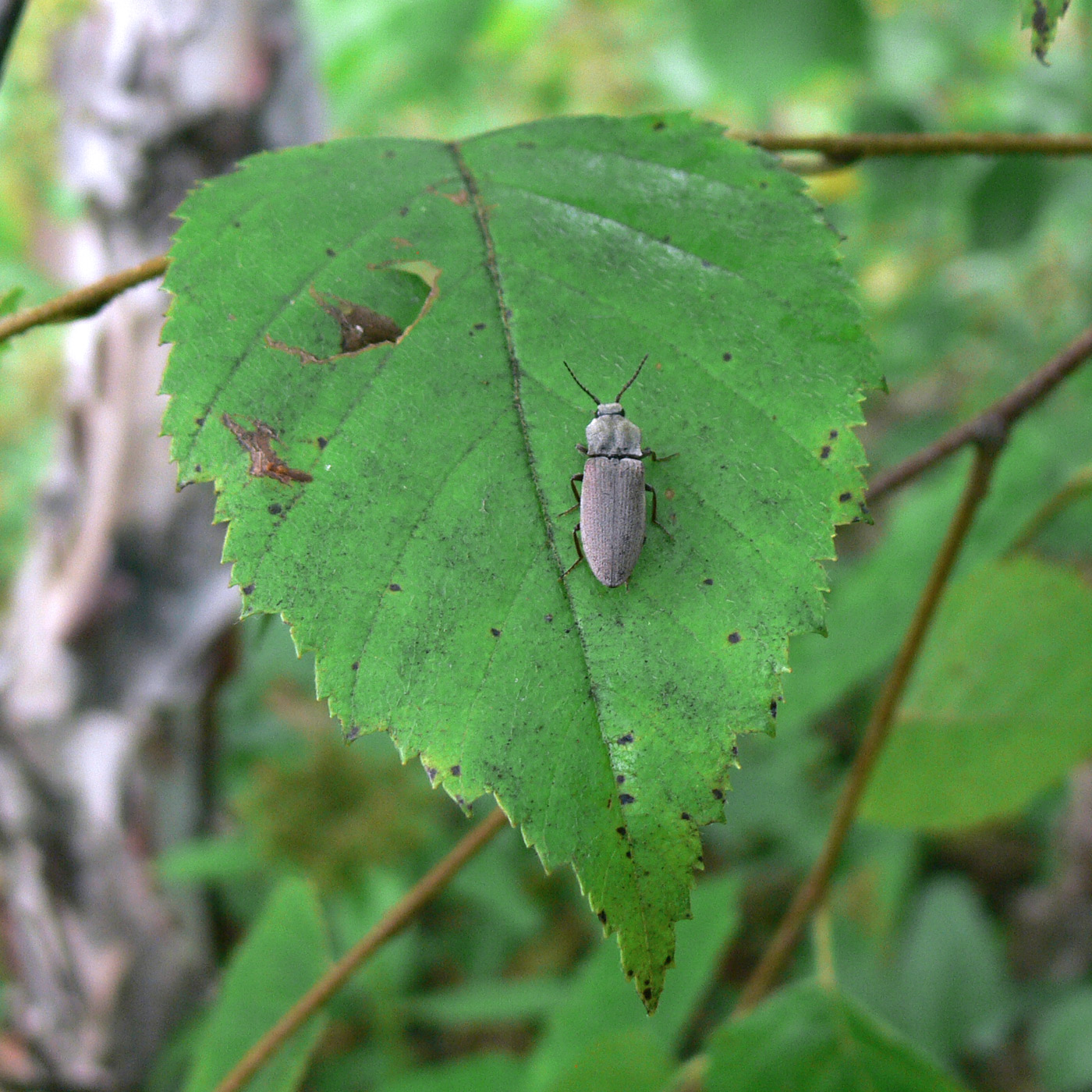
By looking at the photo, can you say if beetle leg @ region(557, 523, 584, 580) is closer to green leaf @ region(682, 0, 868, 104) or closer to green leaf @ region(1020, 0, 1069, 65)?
green leaf @ region(1020, 0, 1069, 65)

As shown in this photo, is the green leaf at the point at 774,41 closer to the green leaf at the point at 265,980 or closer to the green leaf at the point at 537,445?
the green leaf at the point at 537,445

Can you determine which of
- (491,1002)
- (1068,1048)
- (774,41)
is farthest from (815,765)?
(774,41)

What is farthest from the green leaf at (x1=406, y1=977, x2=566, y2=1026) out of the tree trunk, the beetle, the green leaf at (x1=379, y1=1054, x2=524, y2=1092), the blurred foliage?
the beetle

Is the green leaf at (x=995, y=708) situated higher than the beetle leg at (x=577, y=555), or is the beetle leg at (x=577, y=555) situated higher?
the beetle leg at (x=577, y=555)

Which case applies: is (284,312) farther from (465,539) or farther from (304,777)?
(304,777)

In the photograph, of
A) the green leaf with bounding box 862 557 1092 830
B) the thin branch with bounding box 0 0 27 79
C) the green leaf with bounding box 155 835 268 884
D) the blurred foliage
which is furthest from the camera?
the green leaf with bounding box 155 835 268 884

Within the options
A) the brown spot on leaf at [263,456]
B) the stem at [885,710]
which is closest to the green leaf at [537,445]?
the brown spot on leaf at [263,456]
